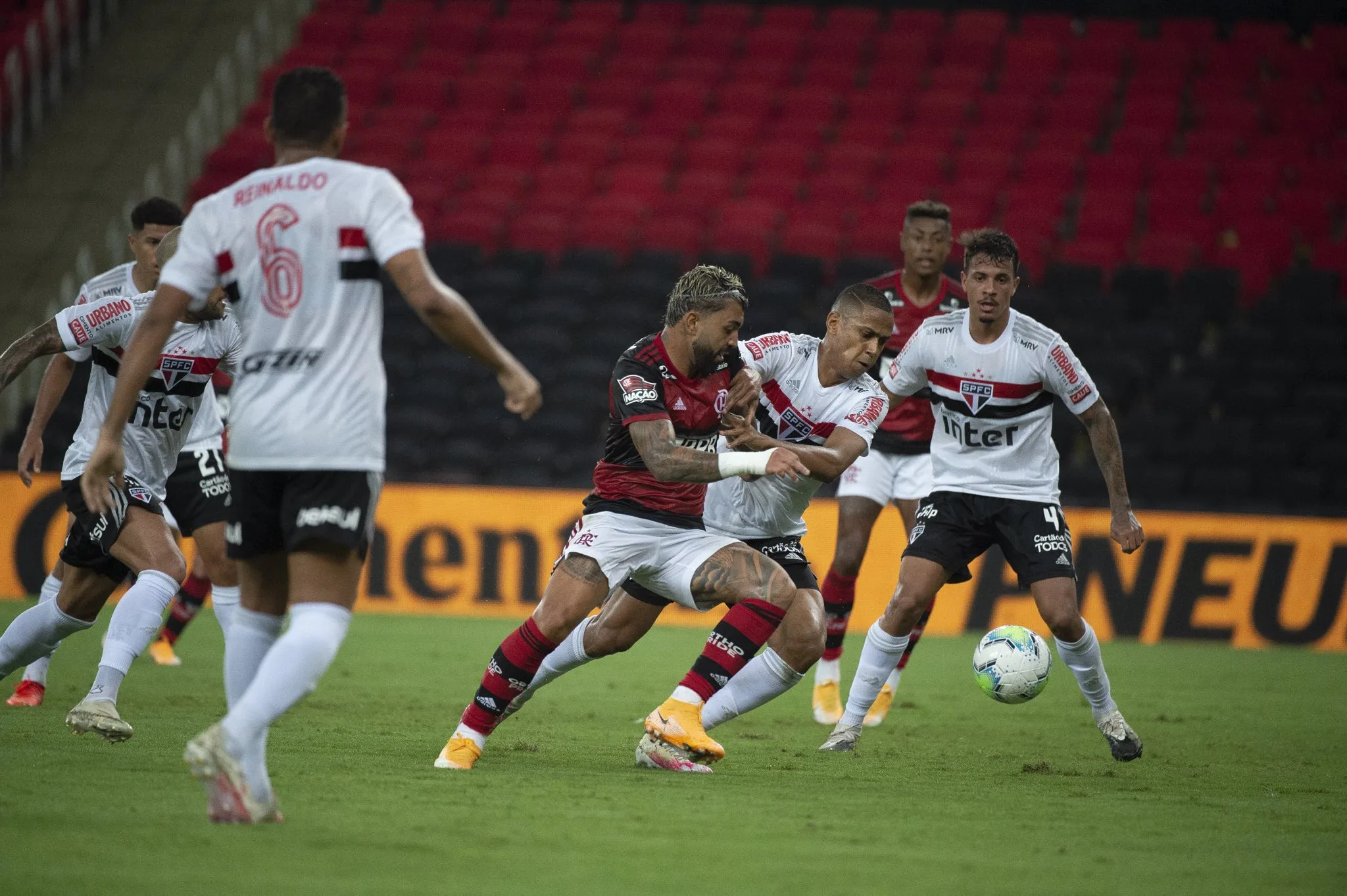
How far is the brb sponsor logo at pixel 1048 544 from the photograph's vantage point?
23.3ft

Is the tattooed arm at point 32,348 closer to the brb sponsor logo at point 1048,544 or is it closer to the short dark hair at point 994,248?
the short dark hair at point 994,248

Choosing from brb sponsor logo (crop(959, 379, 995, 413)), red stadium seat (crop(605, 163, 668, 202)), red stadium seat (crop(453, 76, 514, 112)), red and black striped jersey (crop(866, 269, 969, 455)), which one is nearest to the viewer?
brb sponsor logo (crop(959, 379, 995, 413))

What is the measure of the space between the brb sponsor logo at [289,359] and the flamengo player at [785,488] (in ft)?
7.20

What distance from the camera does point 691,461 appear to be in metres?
5.96

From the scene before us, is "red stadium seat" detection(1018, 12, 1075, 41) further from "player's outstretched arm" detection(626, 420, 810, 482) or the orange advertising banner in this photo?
"player's outstretched arm" detection(626, 420, 810, 482)

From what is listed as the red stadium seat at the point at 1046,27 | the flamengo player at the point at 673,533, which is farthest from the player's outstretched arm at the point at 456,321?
the red stadium seat at the point at 1046,27

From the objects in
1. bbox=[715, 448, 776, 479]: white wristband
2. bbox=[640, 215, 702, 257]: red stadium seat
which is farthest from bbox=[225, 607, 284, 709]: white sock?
bbox=[640, 215, 702, 257]: red stadium seat

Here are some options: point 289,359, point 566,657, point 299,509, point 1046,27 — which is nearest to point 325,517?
point 299,509

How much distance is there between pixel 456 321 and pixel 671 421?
1.77 meters

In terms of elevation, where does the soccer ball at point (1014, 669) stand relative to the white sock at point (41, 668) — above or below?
above

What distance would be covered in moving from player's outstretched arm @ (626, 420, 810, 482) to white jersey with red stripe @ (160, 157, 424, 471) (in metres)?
1.54

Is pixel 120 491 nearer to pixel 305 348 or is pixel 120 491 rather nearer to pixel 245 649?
pixel 245 649

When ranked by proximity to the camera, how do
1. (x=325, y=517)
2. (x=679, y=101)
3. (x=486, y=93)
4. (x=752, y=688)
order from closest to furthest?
(x=325, y=517) < (x=752, y=688) < (x=679, y=101) < (x=486, y=93)

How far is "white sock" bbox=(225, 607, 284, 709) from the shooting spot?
4.94 metres
